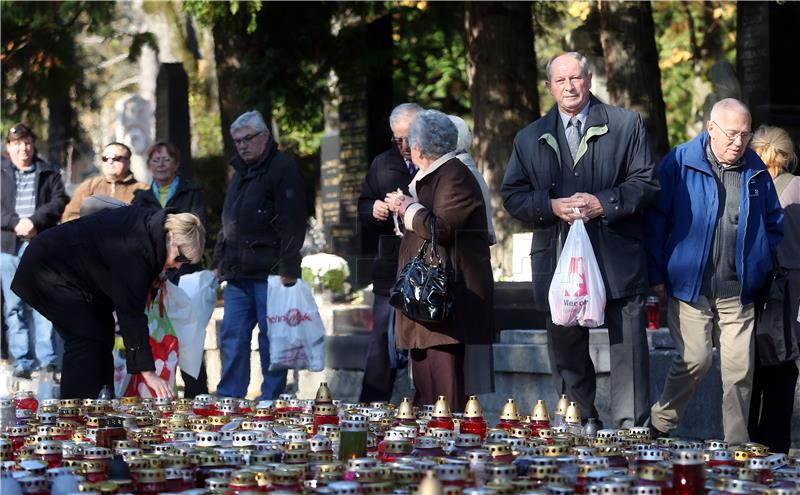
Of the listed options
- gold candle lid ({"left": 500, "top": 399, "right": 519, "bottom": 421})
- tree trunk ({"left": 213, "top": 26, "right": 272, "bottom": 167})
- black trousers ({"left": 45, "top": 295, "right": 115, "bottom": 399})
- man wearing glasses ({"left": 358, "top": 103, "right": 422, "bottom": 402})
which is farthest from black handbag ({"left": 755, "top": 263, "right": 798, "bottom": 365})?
tree trunk ({"left": 213, "top": 26, "right": 272, "bottom": 167})

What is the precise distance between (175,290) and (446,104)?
59.8ft

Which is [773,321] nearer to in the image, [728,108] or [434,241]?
[728,108]

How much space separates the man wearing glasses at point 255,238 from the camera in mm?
10852

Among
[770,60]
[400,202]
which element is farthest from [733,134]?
[770,60]

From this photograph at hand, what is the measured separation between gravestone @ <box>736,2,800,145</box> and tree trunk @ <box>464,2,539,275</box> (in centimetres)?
263

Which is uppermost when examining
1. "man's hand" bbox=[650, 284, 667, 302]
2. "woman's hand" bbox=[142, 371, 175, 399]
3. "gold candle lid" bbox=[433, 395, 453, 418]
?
"man's hand" bbox=[650, 284, 667, 302]

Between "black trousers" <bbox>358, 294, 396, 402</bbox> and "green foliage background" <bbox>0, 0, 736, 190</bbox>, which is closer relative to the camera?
"black trousers" <bbox>358, 294, 396, 402</bbox>

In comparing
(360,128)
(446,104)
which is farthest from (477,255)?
(446,104)

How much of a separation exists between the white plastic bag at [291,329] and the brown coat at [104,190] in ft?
4.84

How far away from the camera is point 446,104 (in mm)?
27641

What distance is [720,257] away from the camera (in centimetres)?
802

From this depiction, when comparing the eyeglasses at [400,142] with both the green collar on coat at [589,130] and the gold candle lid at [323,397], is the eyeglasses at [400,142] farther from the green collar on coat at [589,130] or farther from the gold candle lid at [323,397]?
the gold candle lid at [323,397]

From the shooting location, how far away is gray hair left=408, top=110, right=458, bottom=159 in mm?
7945

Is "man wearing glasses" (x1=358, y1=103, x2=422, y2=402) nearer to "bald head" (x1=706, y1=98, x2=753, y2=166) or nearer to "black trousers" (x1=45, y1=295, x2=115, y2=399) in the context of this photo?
"black trousers" (x1=45, y1=295, x2=115, y2=399)
